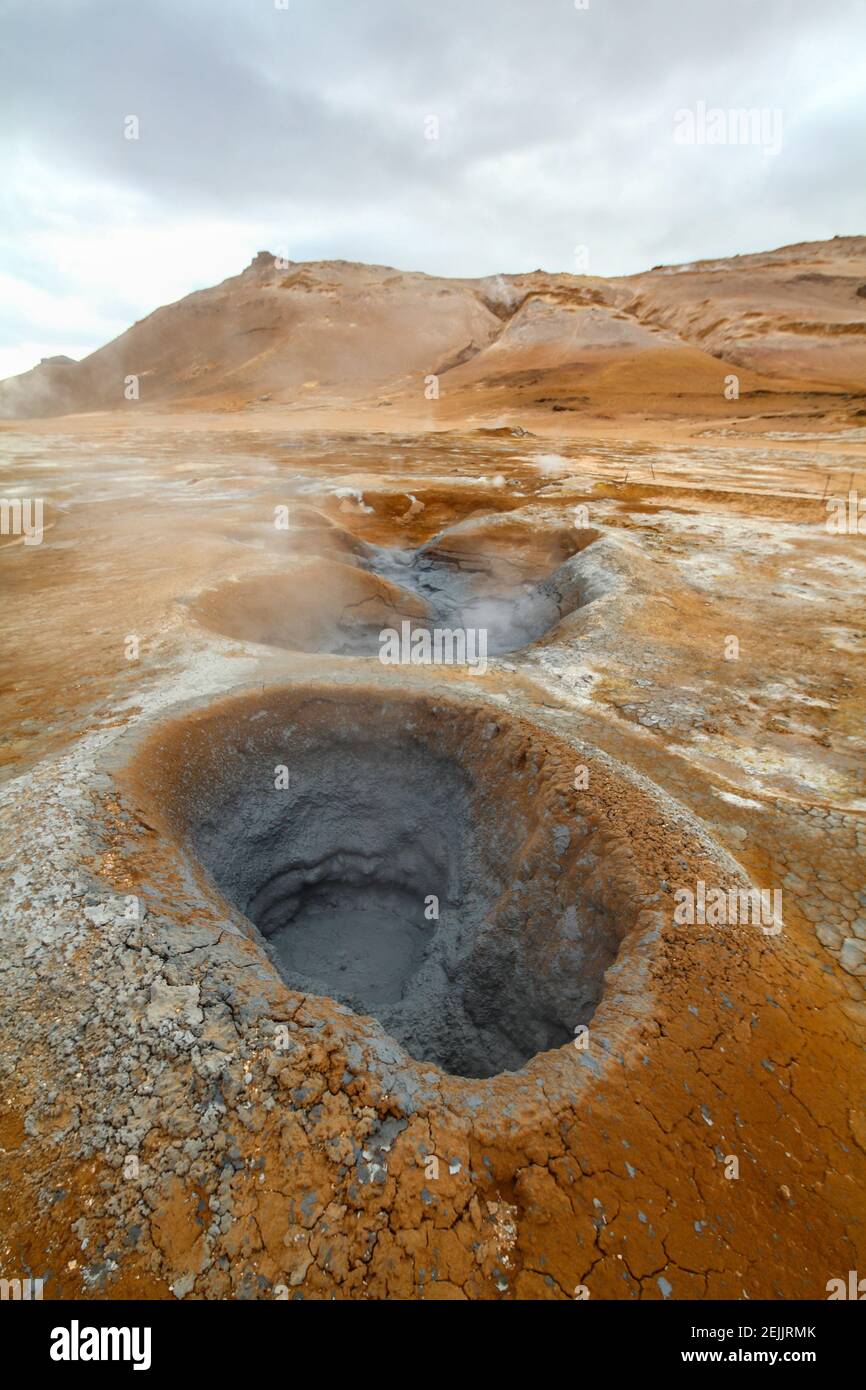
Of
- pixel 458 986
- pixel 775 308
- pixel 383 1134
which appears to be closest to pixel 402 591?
pixel 458 986

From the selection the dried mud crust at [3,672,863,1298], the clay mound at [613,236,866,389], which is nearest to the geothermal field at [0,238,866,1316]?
the dried mud crust at [3,672,863,1298]

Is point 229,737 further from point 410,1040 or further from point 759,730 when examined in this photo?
point 759,730

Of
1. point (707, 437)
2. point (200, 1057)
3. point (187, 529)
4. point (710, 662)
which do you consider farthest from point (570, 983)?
point (707, 437)

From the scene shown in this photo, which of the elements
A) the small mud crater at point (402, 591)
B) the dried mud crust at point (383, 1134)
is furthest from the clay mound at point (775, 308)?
the dried mud crust at point (383, 1134)

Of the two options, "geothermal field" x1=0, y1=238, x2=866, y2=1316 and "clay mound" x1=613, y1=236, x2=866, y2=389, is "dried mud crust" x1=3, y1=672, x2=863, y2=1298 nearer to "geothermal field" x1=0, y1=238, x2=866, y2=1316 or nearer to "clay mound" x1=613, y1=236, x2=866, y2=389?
"geothermal field" x1=0, y1=238, x2=866, y2=1316

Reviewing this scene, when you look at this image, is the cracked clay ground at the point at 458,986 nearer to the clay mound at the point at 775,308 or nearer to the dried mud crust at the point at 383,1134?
the dried mud crust at the point at 383,1134
